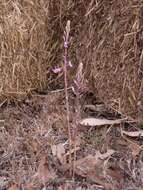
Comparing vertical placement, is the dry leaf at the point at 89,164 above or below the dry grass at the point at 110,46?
below

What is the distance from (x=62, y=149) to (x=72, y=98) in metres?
0.31

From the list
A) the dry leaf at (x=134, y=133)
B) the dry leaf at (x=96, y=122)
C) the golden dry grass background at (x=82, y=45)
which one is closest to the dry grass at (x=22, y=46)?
the golden dry grass background at (x=82, y=45)

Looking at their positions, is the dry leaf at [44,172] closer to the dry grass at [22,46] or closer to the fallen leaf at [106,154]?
the fallen leaf at [106,154]

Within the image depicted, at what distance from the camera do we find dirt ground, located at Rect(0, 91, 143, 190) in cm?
163

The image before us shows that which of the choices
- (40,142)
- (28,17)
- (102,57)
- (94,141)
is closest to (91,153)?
(94,141)

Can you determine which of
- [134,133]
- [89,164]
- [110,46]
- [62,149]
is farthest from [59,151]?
[110,46]

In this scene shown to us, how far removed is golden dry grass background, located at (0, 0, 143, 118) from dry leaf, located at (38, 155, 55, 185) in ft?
1.23

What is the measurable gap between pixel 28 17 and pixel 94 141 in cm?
54

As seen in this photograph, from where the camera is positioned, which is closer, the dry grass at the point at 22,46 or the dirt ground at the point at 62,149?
the dirt ground at the point at 62,149

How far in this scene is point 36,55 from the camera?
1.92 meters

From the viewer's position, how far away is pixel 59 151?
1.73m

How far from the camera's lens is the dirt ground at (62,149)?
1.63 m

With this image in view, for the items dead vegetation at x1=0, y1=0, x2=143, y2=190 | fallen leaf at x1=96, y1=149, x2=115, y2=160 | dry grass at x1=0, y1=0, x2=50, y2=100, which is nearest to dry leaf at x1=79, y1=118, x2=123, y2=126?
dead vegetation at x1=0, y1=0, x2=143, y2=190

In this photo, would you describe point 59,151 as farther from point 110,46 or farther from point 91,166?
point 110,46
